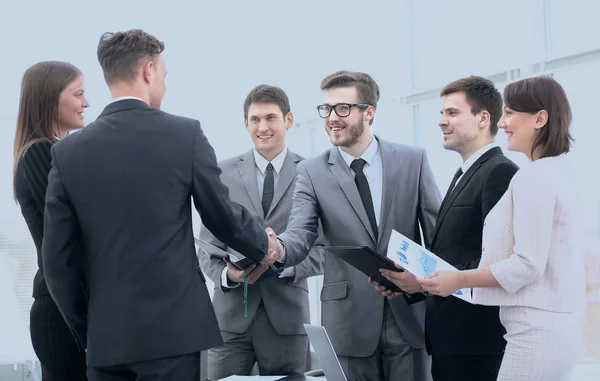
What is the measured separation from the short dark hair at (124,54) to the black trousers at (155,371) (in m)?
0.86

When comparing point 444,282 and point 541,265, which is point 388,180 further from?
point 541,265

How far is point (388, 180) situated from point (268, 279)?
0.77 m

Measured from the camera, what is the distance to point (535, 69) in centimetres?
414

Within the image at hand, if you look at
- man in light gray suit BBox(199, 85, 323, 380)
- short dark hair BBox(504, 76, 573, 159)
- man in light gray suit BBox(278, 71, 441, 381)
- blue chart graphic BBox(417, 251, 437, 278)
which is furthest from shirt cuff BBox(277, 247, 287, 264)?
short dark hair BBox(504, 76, 573, 159)

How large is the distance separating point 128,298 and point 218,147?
16.9 ft

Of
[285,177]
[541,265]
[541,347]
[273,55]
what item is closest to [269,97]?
[285,177]

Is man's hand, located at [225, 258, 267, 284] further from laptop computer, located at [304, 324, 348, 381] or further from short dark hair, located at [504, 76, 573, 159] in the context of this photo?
short dark hair, located at [504, 76, 573, 159]

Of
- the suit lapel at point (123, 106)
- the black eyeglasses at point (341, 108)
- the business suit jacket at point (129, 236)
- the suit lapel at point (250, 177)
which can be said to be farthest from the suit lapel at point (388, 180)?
the suit lapel at point (123, 106)

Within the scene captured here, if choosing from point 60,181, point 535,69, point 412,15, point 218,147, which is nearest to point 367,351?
point 60,181

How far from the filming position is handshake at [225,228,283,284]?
2680mm

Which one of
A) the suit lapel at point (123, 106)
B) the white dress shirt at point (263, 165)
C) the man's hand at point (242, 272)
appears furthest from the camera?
the white dress shirt at point (263, 165)

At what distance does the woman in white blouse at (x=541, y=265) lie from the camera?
202cm

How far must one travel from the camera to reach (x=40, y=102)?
247cm

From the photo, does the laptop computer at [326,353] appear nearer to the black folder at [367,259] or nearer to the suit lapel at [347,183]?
the black folder at [367,259]
